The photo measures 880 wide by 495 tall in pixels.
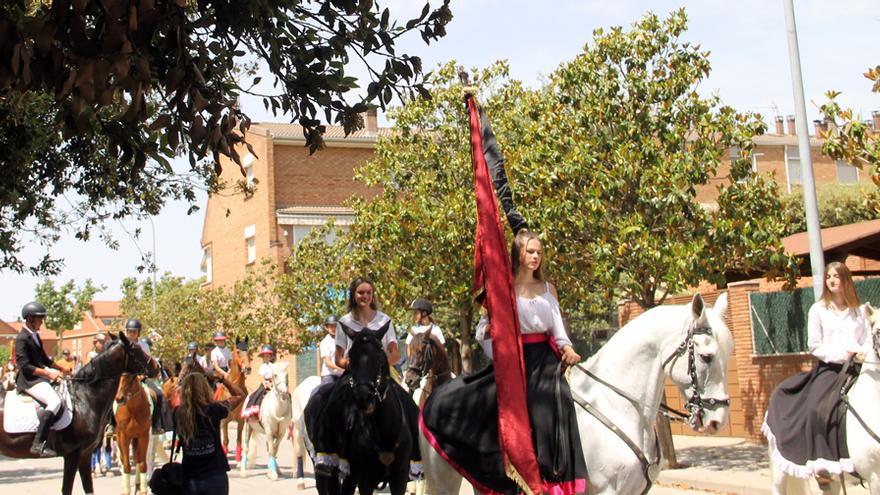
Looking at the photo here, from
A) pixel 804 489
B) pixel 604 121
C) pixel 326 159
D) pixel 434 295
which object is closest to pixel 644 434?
pixel 804 489

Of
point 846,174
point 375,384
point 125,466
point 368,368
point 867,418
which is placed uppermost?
point 846,174

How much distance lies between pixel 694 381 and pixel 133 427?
11.0m

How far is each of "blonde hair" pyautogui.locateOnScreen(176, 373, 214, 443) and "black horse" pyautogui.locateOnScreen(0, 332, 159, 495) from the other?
5463 millimetres

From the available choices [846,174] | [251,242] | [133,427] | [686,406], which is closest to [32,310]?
Answer: [133,427]

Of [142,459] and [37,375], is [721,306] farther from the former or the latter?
[142,459]

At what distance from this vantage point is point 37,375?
13.3 metres

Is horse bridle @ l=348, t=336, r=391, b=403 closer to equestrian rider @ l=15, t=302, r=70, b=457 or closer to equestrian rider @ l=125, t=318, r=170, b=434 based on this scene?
equestrian rider @ l=15, t=302, r=70, b=457

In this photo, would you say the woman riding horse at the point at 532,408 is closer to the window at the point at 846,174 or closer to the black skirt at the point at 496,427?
the black skirt at the point at 496,427

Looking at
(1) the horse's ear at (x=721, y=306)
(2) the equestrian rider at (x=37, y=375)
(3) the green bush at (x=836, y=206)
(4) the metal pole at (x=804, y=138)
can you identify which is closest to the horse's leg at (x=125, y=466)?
(2) the equestrian rider at (x=37, y=375)

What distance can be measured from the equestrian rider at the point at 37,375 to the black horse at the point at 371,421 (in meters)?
5.64

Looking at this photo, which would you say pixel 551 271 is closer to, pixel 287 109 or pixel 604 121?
pixel 604 121

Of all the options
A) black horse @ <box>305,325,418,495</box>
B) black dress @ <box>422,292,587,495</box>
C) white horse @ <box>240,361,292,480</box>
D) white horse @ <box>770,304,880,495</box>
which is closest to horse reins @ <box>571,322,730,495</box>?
black dress @ <box>422,292,587,495</box>

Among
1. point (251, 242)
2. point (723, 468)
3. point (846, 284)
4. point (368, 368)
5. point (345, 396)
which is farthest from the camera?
point (251, 242)

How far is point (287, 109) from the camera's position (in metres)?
6.93
